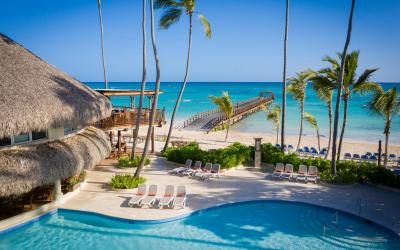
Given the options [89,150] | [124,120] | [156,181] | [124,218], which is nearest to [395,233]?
[124,218]

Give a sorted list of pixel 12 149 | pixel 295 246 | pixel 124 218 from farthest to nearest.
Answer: pixel 124 218, pixel 12 149, pixel 295 246

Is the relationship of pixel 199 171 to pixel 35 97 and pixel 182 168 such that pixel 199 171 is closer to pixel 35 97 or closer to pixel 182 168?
pixel 182 168

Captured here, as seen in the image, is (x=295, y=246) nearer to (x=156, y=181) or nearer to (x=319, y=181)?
(x=319, y=181)

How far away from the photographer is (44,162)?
10867mm

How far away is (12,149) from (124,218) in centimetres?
434

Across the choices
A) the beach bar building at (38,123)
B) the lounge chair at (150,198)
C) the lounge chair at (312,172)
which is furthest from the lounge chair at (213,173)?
the beach bar building at (38,123)

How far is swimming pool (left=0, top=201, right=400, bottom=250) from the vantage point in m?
9.80

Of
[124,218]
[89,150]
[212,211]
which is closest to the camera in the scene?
[124,218]

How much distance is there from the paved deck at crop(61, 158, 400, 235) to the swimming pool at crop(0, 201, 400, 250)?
16.6 inches

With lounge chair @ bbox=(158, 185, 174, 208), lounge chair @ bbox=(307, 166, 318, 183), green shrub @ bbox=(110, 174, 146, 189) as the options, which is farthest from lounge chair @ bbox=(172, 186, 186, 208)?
lounge chair @ bbox=(307, 166, 318, 183)

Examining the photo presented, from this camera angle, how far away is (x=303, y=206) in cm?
1282

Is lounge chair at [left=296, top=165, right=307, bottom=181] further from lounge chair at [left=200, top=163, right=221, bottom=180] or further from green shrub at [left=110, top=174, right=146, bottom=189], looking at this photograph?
green shrub at [left=110, top=174, right=146, bottom=189]

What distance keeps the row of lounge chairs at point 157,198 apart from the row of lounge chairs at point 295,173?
5.68 meters

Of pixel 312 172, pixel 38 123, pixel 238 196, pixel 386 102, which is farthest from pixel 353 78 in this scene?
pixel 38 123
